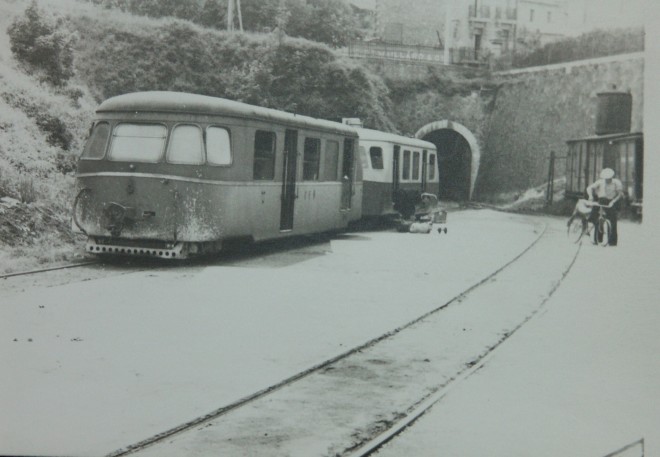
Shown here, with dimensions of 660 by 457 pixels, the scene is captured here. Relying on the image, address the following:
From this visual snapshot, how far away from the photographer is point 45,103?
16.6 feet

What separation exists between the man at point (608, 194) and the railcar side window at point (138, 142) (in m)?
3.57

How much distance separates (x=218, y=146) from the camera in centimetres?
663

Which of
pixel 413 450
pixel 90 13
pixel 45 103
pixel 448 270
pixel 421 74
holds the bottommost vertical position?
pixel 413 450

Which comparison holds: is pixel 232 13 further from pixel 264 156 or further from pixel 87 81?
pixel 264 156

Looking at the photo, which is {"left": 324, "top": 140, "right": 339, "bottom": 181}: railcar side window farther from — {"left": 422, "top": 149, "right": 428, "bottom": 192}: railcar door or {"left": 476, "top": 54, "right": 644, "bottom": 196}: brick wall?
{"left": 476, "top": 54, "right": 644, "bottom": 196}: brick wall

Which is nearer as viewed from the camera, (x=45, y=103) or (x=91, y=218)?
(x=45, y=103)

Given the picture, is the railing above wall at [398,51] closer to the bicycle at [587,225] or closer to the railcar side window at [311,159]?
the bicycle at [587,225]

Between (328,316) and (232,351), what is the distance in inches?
38.4

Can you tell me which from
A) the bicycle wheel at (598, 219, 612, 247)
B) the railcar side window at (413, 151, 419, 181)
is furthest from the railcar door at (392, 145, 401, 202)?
the bicycle wheel at (598, 219, 612, 247)

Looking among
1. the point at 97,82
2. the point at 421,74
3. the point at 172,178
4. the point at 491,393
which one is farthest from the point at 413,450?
the point at 97,82

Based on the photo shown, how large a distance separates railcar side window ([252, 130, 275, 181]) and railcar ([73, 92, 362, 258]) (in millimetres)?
10

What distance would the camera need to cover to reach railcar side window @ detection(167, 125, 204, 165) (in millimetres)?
6379

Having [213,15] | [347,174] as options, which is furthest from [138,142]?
[347,174]

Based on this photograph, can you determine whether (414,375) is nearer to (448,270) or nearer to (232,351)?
(232,351)
